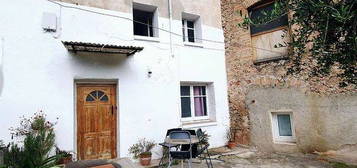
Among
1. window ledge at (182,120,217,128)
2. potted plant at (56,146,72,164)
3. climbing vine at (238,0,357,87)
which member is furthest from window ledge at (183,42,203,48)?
potted plant at (56,146,72,164)

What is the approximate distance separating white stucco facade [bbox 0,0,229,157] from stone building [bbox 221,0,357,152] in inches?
34.4

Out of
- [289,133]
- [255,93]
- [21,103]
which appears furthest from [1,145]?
[289,133]

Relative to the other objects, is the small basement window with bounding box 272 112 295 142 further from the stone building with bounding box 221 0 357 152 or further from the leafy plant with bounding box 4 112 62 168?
the leafy plant with bounding box 4 112 62 168

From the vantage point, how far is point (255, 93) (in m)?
7.09

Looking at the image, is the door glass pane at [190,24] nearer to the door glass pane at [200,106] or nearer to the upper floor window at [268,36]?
the upper floor window at [268,36]

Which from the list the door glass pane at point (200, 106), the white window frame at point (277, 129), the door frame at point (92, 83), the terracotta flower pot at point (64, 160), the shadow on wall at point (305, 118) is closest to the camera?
the terracotta flower pot at point (64, 160)

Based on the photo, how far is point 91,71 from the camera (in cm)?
537

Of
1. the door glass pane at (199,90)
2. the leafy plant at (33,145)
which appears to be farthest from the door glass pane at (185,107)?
the leafy plant at (33,145)

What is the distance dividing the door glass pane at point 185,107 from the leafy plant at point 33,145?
11.8ft

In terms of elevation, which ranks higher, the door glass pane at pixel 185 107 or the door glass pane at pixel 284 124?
the door glass pane at pixel 185 107

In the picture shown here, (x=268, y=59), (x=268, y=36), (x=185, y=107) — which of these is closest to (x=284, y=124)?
(x=268, y=59)

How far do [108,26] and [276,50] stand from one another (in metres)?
4.82

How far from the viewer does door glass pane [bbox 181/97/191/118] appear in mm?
7059

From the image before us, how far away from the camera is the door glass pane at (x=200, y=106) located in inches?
293
